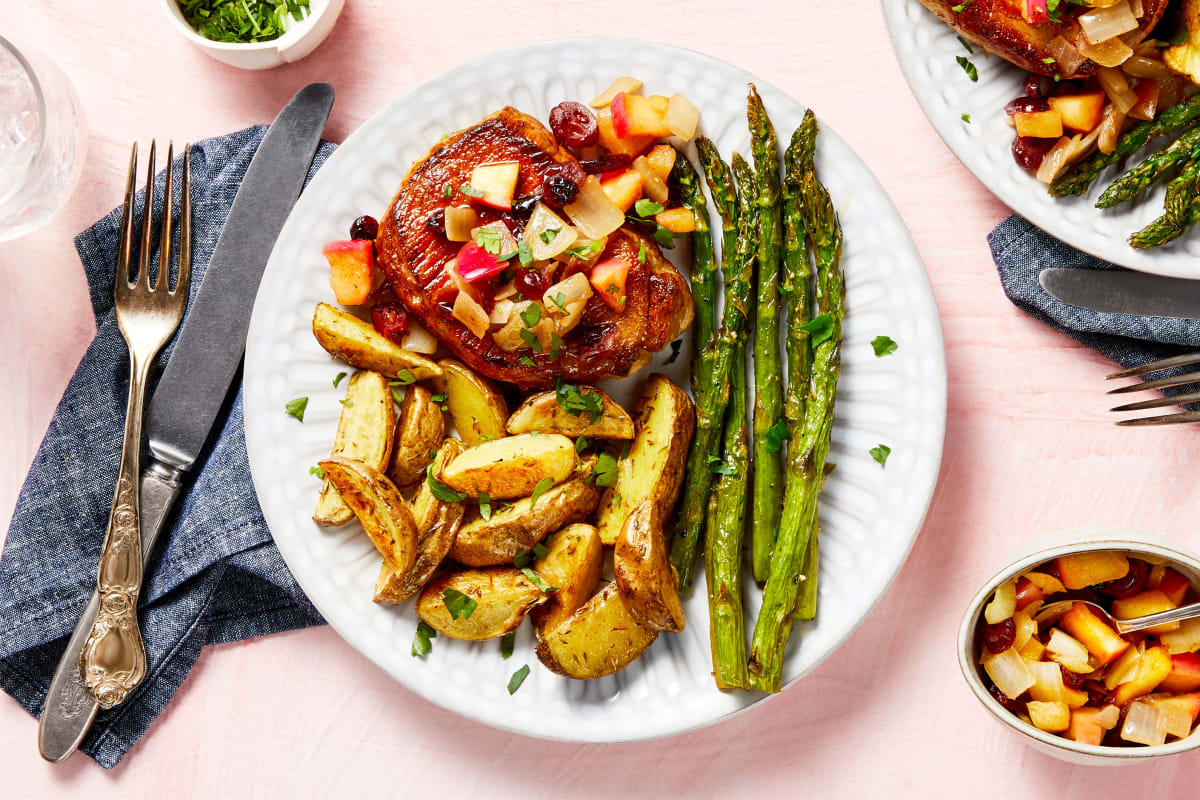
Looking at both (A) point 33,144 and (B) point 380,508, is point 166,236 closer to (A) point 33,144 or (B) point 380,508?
(A) point 33,144

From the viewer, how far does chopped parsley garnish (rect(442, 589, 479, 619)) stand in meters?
3.01

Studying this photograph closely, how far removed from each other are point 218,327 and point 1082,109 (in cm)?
340

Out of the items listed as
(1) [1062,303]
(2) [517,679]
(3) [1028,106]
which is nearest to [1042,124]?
(3) [1028,106]

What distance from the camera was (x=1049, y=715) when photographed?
3.15 metres

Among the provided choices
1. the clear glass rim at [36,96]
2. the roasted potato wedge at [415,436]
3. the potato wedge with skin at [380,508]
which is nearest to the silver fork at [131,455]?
the clear glass rim at [36,96]

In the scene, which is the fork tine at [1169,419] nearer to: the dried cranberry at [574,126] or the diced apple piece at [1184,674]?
the diced apple piece at [1184,674]

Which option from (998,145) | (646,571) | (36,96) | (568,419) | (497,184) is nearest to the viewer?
(646,571)

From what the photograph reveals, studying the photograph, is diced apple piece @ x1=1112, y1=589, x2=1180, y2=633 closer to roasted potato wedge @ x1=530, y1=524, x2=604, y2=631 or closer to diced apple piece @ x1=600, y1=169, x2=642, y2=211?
roasted potato wedge @ x1=530, y1=524, x2=604, y2=631

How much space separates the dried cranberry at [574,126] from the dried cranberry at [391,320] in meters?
0.87

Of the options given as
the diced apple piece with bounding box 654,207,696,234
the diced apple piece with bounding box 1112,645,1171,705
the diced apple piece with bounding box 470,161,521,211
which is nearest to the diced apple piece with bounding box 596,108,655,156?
the diced apple piece with bounding box 654,207,696,234

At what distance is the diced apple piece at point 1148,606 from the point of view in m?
3.18

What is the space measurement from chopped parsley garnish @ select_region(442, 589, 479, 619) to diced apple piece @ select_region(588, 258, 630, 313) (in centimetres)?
114

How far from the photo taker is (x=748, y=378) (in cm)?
331

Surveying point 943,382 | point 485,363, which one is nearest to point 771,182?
point 943,382
